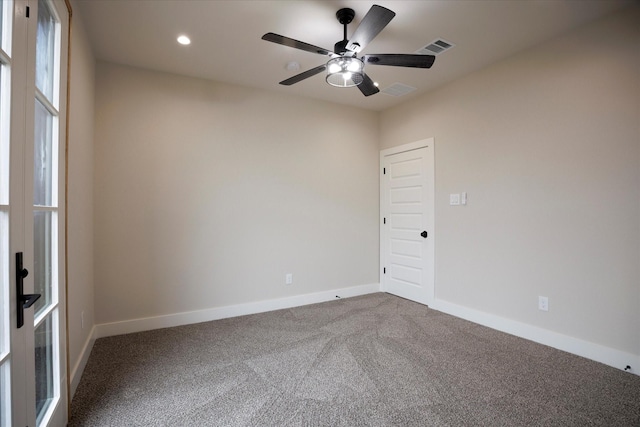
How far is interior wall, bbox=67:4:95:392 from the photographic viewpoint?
209cm

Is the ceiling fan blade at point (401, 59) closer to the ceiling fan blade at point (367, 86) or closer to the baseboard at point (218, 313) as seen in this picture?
the ceiling fan blade at point (367, 86)

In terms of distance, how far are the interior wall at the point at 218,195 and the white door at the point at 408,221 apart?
285 millimetres

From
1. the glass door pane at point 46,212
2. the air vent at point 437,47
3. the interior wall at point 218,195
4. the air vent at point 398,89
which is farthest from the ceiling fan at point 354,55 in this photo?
the interior wall at point 218,195

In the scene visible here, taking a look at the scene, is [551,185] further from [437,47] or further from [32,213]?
[32,213]

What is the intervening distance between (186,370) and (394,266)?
306 centimetres

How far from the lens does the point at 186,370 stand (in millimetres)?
2338

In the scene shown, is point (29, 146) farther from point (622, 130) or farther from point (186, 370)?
point (622, 130)

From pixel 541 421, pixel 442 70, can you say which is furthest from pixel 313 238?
pixel 541 421

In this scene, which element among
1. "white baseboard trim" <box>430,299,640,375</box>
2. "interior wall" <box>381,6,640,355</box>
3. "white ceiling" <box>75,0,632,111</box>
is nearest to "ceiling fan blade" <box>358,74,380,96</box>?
"white ceiling" <box>75,0,632,111</box>

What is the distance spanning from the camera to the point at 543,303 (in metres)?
2.82

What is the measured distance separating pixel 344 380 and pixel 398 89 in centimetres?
336

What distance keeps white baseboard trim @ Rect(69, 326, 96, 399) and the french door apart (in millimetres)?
363

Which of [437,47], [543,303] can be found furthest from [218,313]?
[437,47]

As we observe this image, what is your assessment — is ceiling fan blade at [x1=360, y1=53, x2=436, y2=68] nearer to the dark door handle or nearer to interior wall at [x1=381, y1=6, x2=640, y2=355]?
interior wall at [x1=381, y1=6, x2=640, y2=355]
